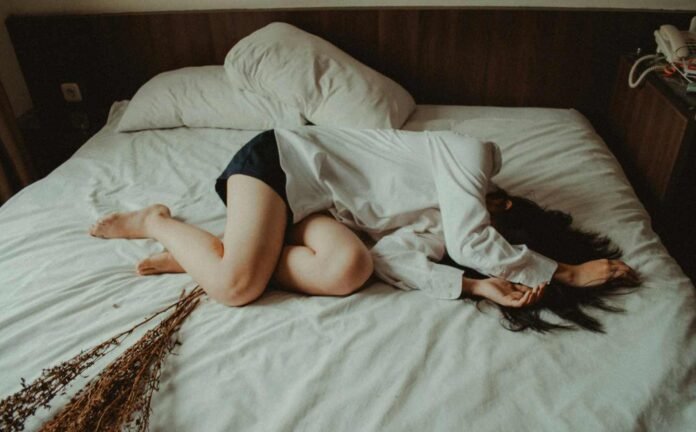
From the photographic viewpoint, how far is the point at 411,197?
124cm

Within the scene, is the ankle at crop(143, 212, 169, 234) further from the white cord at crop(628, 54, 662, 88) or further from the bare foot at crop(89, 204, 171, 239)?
the white cord at crop(628, 54, 662, 88)

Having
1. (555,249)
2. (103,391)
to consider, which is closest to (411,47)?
(555,249)

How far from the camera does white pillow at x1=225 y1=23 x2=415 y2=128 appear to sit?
174 centimetres

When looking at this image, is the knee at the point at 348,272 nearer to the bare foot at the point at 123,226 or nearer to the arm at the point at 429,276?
the arm at the point at 429,276

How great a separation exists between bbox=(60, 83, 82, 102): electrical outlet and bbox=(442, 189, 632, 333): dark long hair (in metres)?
1.83

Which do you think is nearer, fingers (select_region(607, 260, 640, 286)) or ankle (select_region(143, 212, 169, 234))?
fingers (select_region(607, 260, 640, 286))

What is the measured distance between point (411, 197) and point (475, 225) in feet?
0.64

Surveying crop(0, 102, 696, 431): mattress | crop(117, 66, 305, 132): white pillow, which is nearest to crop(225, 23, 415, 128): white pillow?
crop(117, 66, 305, 132): white pillow

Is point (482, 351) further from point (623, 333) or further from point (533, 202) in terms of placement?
point (533, 202)

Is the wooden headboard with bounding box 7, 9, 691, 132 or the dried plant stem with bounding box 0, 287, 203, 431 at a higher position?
the wooden headboard with bounding box 7, 9, 691, 132

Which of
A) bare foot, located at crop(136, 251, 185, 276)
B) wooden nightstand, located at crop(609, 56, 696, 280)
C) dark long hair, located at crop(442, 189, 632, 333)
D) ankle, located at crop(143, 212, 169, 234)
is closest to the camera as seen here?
dark long hair, located at crop(442, 189, 632, 333)

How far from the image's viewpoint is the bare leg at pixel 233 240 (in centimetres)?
110

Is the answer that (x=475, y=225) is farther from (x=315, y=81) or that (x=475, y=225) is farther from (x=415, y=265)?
(x=315, y=81)

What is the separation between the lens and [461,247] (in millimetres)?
1116
